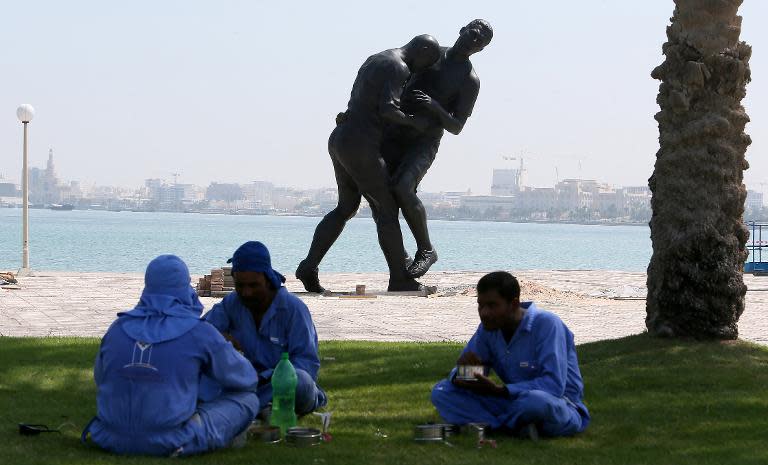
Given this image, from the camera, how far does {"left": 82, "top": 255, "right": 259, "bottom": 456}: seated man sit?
6.09 m

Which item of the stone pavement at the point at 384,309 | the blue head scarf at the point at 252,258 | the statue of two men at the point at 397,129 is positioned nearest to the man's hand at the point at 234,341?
the blue head scarf at the point at 252,258

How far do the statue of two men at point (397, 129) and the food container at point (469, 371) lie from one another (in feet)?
31.9

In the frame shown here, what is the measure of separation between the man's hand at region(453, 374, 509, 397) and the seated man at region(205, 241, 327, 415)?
84 centimetres

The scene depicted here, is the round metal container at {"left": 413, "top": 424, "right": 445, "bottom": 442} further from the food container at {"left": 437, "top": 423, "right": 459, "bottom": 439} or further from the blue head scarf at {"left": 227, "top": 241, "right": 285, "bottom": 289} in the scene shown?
the blue head scarf at {"left": 227, "top": 241, "right": 285, "bottom": 289}

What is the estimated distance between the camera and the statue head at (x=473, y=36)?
16.8 m

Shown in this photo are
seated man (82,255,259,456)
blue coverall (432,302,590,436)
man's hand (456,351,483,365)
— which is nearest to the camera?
seated man (82,255,259,456)

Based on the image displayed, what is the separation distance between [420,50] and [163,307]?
10871 mm

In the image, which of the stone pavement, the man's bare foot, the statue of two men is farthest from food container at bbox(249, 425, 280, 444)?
the man's bare foot

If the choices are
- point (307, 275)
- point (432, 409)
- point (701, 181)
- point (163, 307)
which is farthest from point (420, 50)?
point (163, 307)

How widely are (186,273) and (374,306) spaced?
383 inches

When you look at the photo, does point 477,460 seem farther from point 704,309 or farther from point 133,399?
point 704,309

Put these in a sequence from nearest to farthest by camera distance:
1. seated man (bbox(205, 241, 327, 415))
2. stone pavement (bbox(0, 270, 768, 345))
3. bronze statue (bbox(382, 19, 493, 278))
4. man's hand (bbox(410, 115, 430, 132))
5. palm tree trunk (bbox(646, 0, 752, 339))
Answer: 1. seated man (bbox(205, 241, 327, 415))
2. palm tree trunk (bbox(646, 0, 752, 339))
3. stone pavement (bbox(0, 270, 768, 345))
4. man's hand (bbox(410, 115, 430, 132))
5. bronze statue (bbox(382, 19, 493, 278))

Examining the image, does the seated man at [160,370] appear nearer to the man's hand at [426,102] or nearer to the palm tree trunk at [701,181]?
the palm tree trunk at [701,181]

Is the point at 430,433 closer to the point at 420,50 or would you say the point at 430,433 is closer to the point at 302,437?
the point at 302,437
